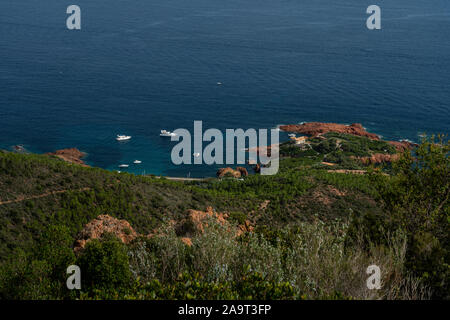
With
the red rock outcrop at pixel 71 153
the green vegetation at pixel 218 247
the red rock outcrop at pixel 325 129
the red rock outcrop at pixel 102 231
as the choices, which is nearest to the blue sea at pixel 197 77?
the red rock outcrop at pixel 71 153

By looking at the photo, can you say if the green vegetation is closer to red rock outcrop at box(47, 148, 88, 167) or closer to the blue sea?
the blue sea

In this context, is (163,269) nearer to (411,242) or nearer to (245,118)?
(411,242)

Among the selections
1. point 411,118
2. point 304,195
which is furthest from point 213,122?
point 304,195

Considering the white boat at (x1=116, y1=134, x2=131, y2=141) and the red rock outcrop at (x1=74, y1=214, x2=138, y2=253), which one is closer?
the red rock outcrop at (x1=74, y1=214, x2=138, y2=253)

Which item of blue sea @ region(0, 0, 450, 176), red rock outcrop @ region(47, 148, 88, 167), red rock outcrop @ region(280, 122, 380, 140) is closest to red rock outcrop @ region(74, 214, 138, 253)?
blue sea @ region(0, 0, 450, 176)

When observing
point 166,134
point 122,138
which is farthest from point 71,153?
point 166,134

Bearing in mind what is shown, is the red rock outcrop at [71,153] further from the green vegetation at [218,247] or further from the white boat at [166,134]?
the green vegetation at [218,247]
